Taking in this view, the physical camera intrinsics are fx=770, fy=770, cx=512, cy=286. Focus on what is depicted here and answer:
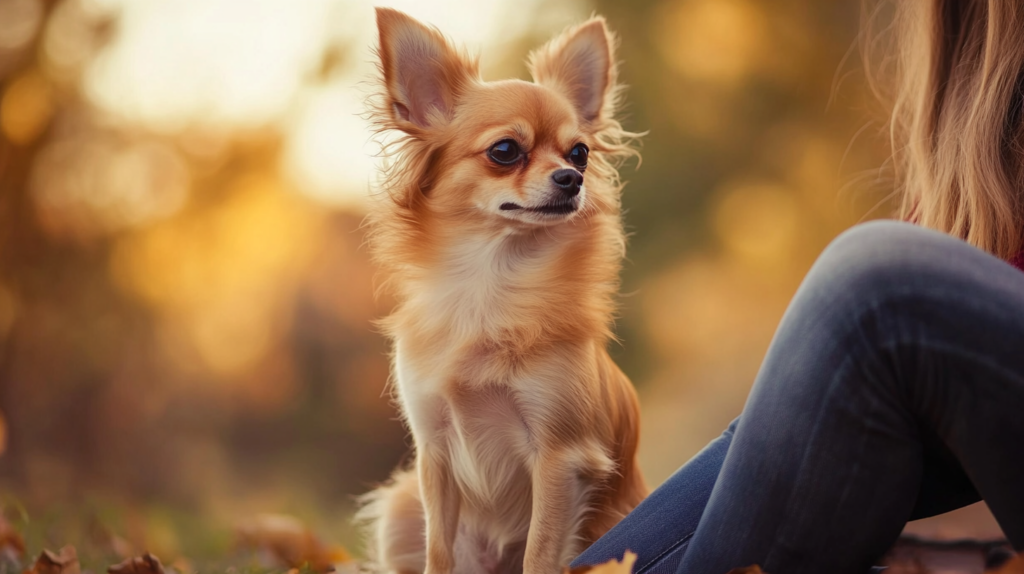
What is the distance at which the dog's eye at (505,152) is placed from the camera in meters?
2.11

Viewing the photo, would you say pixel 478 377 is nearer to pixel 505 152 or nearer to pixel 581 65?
pixel 505 152

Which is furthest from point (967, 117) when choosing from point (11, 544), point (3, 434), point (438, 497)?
point (3, 434)

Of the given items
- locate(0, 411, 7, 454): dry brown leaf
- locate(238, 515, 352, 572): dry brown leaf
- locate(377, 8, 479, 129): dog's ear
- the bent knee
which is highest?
locate(377, 8, 479, 129): dog's ear

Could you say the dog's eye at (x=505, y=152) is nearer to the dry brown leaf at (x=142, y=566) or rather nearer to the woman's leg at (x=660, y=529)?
the woman's leg at (x=660, y=529)

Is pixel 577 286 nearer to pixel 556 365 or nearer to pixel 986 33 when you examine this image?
pixel 556 365

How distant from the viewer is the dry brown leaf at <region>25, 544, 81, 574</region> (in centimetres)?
210

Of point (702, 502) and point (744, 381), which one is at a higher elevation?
point (702, 502)

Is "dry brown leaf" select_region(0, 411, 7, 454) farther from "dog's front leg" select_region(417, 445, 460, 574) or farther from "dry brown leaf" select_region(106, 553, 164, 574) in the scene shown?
"dog's front leg" select_region(417, 445, 460, 574)

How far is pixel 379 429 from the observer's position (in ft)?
20.1

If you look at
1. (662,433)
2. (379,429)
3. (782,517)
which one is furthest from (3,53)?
(662,433)

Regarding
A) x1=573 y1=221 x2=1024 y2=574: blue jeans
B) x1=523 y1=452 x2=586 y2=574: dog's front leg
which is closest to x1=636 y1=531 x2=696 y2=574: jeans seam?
x1=523 y1=452 x2=586 y2=574: dog's front leg

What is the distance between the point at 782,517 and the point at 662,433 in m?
5.20

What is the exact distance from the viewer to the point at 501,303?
2.13 m

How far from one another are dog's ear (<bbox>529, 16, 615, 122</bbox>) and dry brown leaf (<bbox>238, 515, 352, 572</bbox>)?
1.87m
